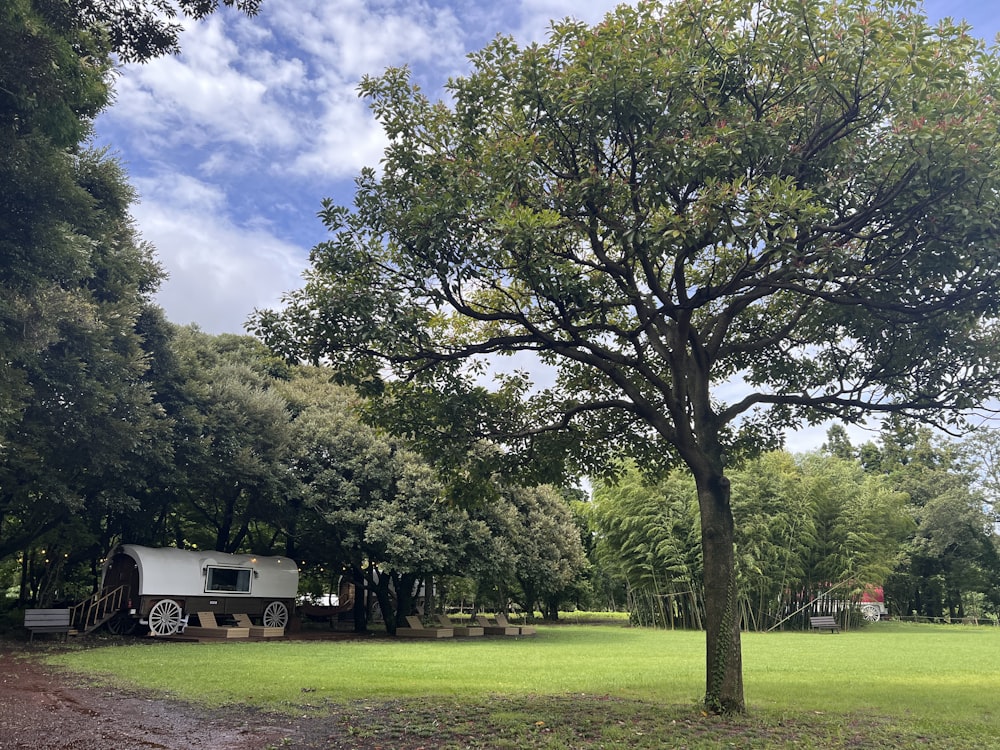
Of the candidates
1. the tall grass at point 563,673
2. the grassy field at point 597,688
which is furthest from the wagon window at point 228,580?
the grassy field at point 597,688

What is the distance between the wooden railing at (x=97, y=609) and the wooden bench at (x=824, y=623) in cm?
2315

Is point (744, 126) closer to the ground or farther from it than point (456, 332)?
farther from it

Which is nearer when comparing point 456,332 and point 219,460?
point 456,332

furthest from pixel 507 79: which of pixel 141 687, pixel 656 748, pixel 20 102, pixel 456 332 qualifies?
pixel 141 687

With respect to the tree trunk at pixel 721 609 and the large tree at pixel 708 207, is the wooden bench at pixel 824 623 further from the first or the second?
the tree trunk at pixel 721 609

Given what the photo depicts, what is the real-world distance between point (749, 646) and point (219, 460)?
14.3 metres

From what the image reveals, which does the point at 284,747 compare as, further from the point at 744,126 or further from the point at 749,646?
the point at 749,646

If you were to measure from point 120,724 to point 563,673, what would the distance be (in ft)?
22.4

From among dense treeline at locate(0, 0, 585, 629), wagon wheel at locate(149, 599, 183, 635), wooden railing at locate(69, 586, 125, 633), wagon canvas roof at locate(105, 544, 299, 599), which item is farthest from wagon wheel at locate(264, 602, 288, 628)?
wooden railing at locate(69, 586, 125, 633)

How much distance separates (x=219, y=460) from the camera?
19156 mm

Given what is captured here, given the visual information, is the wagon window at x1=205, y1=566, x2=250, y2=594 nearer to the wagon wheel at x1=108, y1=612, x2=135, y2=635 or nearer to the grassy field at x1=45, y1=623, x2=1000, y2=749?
the wagon wheel at x1=108, y1=612, x2=135, y2=635

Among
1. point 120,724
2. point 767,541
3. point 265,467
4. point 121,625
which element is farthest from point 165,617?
point 767,541

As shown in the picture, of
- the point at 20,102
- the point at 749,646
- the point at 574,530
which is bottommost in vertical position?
the point at 749,646

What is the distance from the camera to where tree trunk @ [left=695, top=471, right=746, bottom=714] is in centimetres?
771
